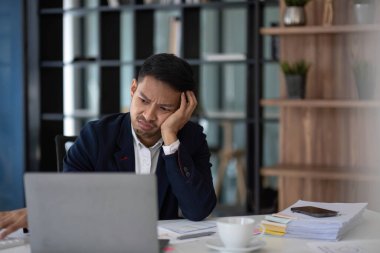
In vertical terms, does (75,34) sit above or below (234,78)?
above

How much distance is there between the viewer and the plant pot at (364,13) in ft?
11.6

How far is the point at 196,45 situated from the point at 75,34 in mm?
2010

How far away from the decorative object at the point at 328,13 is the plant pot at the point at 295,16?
121 mm

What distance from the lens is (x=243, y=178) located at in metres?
5.32

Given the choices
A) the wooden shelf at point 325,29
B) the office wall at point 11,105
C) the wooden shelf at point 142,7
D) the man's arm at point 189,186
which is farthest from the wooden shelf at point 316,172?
the office wall at point 11,105

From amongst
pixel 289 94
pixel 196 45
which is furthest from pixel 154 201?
pixel 196 45

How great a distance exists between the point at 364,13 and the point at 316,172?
0.93 m

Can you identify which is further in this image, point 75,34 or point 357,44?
point 75,34

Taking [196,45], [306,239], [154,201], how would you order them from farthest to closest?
[196,45] → [306,239] → [154,201]

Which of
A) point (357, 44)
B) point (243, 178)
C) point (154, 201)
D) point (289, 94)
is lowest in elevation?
point (243, 178)

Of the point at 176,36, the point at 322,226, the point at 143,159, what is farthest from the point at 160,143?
the point at 176,36

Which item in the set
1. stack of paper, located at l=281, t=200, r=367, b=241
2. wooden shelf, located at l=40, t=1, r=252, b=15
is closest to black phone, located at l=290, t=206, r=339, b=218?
stack of paper, located at l=281, t=200, r=367, b=241

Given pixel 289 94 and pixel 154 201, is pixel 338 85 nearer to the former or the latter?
pixel 289 94

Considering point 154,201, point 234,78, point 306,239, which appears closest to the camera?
point 154,201
